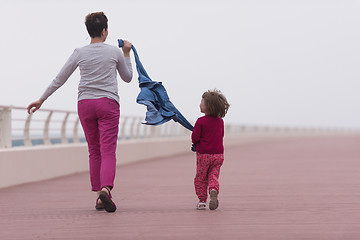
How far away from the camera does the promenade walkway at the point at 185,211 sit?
6131mm

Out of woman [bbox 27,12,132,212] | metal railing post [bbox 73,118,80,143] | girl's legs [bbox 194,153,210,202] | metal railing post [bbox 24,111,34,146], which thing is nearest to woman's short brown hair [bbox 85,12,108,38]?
woman [bbox 27,12,132,212]

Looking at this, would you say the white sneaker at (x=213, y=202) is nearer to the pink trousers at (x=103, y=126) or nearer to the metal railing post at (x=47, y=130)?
the pink trousers at (x=103, y=126)

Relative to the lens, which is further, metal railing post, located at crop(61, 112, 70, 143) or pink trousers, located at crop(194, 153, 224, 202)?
metal railing post, located at crop(61, 112, 70, 143)

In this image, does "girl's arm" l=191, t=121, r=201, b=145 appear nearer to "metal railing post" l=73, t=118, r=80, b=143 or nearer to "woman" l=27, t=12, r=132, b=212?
"woman" l=27, t=12, r=132, b=212

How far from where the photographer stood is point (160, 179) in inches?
520

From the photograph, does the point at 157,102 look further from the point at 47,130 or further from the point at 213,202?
the point at 47,130

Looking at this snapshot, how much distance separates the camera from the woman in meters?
7.60

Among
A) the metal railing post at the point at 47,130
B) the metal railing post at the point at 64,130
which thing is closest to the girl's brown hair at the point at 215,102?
the metal railing post at the point at 47,130

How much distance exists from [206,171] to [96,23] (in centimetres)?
189

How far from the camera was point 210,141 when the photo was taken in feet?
26.0

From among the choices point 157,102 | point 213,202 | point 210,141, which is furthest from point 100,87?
point 213,202

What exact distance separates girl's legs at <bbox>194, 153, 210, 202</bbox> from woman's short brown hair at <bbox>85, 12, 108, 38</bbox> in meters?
1.62

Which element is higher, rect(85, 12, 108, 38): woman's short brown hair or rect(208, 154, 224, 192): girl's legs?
rect(85, 12, 108, 38): woman's short brown hair

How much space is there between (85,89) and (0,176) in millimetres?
4149
